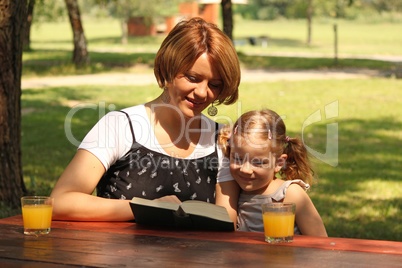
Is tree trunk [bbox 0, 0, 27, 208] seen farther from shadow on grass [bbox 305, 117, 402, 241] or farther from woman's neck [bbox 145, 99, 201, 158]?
shadow on grass [bbox 305, 117, 402, 241]

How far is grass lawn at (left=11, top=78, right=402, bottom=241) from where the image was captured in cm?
559

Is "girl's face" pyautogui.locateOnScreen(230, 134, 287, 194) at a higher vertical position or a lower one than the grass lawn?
higher

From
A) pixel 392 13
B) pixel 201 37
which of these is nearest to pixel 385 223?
pixel 201 37

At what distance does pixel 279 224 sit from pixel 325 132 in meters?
7.56

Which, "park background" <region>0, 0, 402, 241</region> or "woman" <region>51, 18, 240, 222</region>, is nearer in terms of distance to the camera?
"woman" <region>51, 18, 240, 222</region>

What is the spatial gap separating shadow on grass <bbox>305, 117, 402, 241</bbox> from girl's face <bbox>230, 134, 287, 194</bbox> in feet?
7.93

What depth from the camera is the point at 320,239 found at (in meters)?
2.09

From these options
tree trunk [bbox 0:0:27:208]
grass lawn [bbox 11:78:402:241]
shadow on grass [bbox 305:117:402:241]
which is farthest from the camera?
grass lawn [bbox 11:78:402:241]

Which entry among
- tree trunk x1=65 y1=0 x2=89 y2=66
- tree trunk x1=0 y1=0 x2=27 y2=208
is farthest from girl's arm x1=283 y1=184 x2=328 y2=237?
tree trunk x1=65 y1=0 x2=89 y2=66

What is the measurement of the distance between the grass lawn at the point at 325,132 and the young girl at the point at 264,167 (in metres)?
0.40

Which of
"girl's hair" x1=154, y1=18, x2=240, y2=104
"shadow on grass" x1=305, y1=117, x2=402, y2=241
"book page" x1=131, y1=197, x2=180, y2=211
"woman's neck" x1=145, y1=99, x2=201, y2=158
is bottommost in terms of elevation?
"shadow on grass" x1=305, y1=117, x2=402, y2=241

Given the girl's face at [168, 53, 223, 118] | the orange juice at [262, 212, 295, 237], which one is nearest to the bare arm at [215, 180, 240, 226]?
the girl's face at [168, 53, 223, 118]

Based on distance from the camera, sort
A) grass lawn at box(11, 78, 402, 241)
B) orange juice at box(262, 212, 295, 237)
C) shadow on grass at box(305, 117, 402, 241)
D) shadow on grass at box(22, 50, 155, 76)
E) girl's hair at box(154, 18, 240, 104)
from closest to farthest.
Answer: orange juice at box(262, 212, 295, 237) < girl's hair at box(154, 18, 240, 104) < shadow on grass at box(305, 117, 402, 241) < grass lawn at box(11, 78, 402, 241) < shadow on grass at box(22, 50, 155, 76)

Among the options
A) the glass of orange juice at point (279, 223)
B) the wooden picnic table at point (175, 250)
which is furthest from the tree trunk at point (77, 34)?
the glass of orange juice at point (279, 223)
